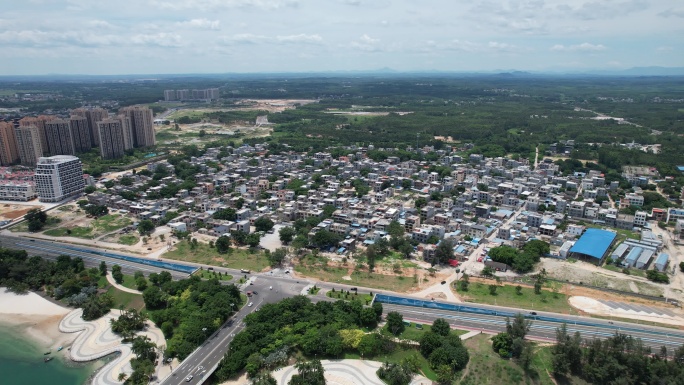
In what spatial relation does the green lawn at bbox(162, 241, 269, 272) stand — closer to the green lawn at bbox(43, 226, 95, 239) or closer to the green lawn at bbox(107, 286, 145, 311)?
the green lawn at bbox(107, 286, 145, 311)

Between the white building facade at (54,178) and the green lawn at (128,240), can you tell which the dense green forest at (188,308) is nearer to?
the green lawn at (128,240)

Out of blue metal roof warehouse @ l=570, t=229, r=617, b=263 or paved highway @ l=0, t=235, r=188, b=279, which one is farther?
blue metal roof warehouse @ l=570, t=229, r=617, b=263

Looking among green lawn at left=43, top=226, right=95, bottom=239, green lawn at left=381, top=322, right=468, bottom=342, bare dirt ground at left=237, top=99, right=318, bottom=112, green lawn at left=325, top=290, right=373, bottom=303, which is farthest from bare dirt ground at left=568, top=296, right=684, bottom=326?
bare dirt ground at left=237, top=99, right=318, bottom=112

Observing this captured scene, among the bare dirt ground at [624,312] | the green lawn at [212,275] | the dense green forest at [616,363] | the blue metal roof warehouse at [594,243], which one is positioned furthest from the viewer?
the blue metal roof warehouse at [594,243]

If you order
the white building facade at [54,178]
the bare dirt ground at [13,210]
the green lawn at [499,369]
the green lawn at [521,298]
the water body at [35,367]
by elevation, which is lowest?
the water body at [35,367]

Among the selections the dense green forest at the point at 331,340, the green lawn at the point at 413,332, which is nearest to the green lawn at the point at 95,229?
the dense green forest at the point at 331,340

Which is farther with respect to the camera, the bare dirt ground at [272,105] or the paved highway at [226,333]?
the bare dirt ground at [272,105]

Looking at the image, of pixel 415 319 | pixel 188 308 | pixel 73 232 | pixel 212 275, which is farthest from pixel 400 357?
pixel 73 232
